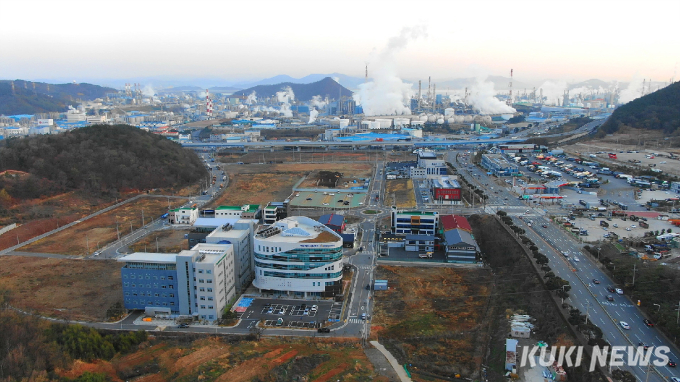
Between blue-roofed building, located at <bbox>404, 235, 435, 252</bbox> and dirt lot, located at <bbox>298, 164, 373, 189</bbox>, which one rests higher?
dirt lot, located at <bbox>298, 164, 373, 189</bbox>

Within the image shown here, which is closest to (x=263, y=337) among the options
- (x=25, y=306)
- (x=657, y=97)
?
(x=25, y=306)

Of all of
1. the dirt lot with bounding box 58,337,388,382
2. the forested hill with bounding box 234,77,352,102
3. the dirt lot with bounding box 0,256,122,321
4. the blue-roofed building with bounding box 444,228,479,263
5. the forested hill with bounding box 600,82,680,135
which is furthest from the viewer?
the forested hill with bounding box 234,77,352,102

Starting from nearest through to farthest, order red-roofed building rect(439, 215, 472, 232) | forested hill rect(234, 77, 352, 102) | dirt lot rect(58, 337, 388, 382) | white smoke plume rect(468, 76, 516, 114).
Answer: dirt lot rect(58, 337, 388, 382)
red-roofed building rect(439, 215, 472, 232)
white smoke plume rect(468, 76, 516, 114)
forested hill rect(234, 77, 352, 102)

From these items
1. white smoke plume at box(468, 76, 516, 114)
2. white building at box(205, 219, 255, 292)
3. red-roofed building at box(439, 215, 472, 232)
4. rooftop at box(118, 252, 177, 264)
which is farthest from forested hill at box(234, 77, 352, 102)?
rooftop at box(118, 252, 177, 264)

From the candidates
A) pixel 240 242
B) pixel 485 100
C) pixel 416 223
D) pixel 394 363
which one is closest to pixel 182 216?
pixel 240 242

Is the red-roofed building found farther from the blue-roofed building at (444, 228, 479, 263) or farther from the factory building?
the factory building

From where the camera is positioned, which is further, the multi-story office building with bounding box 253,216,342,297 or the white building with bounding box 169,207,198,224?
the white building with bounding box 169,207,198,224
